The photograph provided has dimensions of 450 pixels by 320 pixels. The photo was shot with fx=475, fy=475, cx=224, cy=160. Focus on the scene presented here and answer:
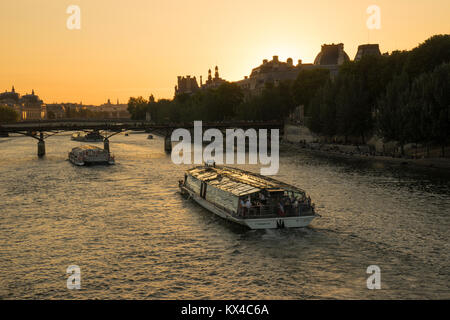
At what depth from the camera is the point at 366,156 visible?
281 ft

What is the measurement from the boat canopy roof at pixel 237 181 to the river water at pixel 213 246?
3078mm

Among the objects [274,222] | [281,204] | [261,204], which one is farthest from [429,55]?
[274,222]

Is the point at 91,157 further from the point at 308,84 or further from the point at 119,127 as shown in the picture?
the point at 308,84

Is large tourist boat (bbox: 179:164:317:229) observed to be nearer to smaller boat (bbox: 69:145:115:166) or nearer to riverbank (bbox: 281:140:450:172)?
riverbank (bbox: 281:140:450:172)

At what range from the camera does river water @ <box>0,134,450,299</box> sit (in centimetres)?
2634

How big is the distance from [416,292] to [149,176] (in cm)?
5115

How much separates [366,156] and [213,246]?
58433mm

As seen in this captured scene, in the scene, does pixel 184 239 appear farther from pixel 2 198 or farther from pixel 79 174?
pixel 79 174

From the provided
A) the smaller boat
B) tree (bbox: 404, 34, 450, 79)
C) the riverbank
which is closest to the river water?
the riverbank

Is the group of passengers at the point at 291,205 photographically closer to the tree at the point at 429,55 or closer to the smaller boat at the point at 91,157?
the smaller boat at the point at 91,157

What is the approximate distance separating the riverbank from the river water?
32.1ft

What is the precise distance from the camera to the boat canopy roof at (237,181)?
38.2 meters

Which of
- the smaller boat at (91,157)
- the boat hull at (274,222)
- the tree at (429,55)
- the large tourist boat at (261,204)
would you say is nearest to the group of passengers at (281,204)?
the large tourist boat at (261,204)
